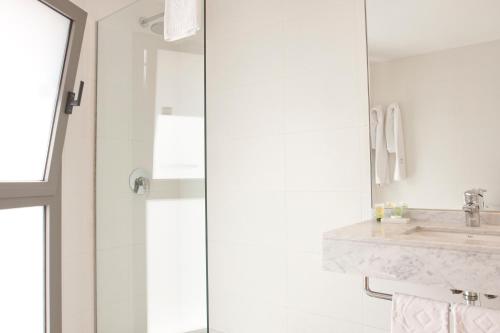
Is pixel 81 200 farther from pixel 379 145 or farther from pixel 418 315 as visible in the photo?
pixel 418 315

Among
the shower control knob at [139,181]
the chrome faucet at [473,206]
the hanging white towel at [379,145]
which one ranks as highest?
the hanging white towel at [379,145]

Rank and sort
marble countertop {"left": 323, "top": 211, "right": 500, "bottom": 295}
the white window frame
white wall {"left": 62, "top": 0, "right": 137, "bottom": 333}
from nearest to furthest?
marble countertop {"left": 323, "top": 211, "right": 500, "bottom": 295}
the white window frame
white wall {"left": 62, "top": 0, "right": 137, "bottom": 333}

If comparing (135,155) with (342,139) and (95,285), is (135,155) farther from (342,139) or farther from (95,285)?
(342,139)

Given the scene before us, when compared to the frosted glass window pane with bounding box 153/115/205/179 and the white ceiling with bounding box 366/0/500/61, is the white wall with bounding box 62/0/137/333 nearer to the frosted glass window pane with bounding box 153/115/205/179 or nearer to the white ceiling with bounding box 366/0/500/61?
the frosted glass window pane with bounding box 153/115/205/179

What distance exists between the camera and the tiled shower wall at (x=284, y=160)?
5.30ft

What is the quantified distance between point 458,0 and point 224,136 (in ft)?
4.00

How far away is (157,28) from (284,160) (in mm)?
858

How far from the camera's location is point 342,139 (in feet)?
5.37

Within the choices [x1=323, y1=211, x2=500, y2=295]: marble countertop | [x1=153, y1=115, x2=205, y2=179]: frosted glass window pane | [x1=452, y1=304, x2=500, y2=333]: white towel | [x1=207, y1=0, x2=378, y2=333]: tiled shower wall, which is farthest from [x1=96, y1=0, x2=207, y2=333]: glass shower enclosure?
[x1=452, y1=304, x2=500, y2=333]: white towel

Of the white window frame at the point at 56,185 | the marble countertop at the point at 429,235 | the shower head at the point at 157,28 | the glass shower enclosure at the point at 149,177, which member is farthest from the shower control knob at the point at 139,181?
the marble countertop at the point at 429,235

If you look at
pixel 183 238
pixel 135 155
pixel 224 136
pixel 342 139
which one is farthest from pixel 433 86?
pixel 135 155

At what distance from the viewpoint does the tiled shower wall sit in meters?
1.61

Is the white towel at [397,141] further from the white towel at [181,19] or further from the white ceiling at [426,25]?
the white towel at [181,19]

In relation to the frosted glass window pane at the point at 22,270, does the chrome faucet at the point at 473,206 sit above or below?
above
